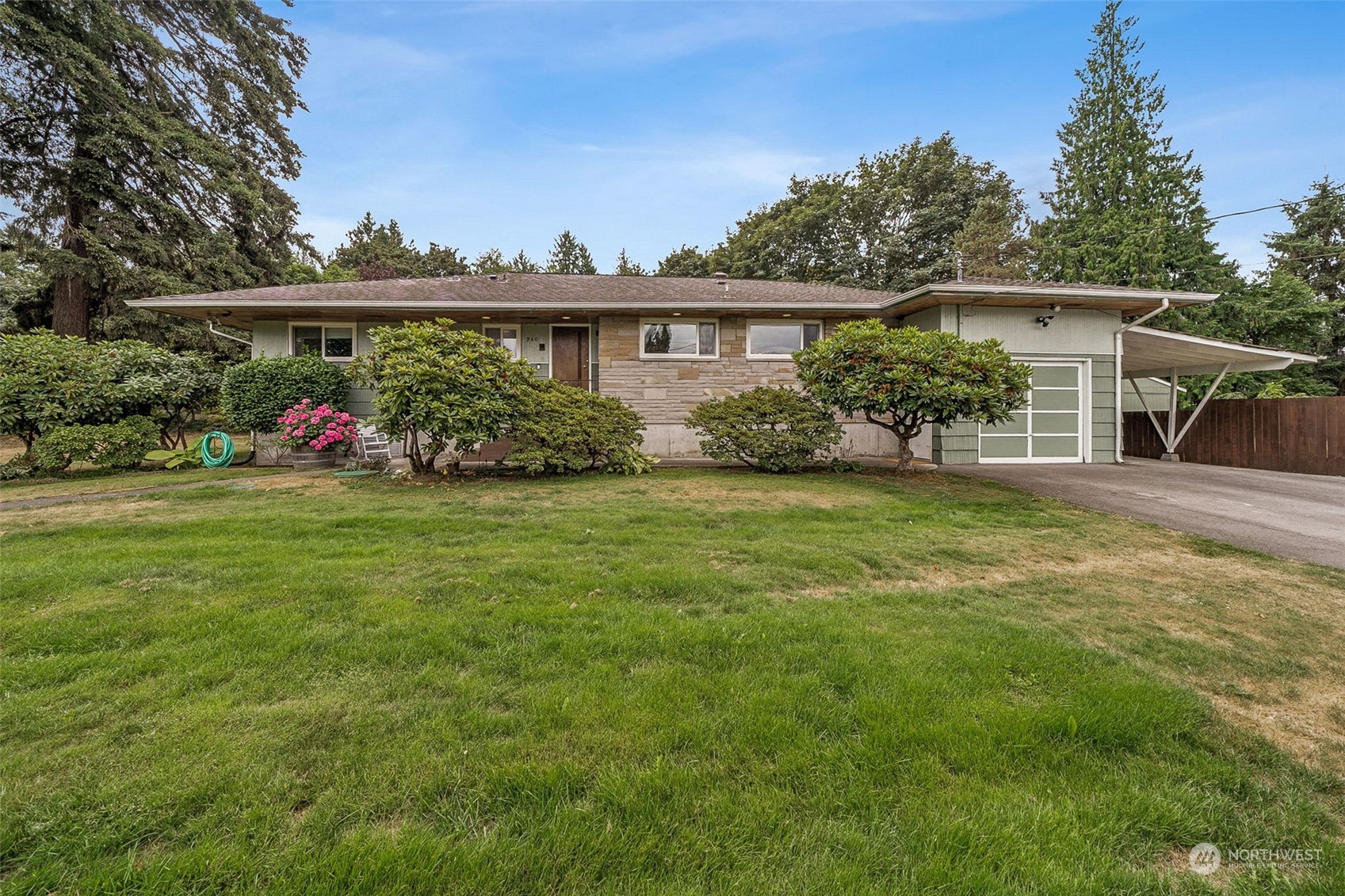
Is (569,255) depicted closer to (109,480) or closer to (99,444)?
(99,444)

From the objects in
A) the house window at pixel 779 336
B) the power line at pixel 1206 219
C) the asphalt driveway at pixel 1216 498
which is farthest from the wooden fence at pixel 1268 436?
the power line at pixel 1206 219

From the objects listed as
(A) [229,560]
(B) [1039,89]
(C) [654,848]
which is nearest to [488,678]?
(C) [654,848]

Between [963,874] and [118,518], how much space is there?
7.36 meters

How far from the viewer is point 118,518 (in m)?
5.13

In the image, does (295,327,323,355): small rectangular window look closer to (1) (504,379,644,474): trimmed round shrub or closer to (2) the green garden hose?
(2) the green garden hose

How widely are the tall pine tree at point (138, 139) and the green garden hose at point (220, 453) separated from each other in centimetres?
873

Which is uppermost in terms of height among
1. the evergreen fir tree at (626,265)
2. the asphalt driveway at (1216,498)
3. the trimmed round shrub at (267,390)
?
the evergreen fir tree at (626,265)

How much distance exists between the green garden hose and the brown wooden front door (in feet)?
20.4

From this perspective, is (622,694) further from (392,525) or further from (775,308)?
(775,308)

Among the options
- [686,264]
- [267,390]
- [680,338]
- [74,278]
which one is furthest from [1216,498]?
[686,264]

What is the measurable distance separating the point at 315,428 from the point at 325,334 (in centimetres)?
310

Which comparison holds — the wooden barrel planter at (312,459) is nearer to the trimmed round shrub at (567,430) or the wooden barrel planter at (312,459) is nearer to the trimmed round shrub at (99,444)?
the trimmed round shrub at (99,444)

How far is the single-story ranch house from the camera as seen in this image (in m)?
10.0

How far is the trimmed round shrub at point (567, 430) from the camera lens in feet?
25.6
